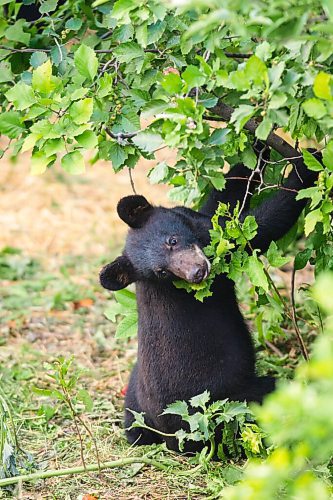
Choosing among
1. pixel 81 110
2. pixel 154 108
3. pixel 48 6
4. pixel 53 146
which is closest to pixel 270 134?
pixel 154 108

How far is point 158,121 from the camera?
422 centimetres

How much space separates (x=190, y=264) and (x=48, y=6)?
165cm

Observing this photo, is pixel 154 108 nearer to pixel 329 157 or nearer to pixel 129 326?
pixel 329 157

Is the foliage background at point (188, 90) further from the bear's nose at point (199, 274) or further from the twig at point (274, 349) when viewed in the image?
the twig at point (274, 349)

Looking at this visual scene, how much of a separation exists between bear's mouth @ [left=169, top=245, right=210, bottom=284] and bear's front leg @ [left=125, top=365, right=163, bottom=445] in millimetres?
1045

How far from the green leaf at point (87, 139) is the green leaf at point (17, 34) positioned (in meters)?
1.12

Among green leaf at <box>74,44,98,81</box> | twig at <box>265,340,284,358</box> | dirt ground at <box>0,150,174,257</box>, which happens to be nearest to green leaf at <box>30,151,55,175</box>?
green leaf at <box>74,44,98,81</box>

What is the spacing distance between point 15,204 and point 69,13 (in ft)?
18.7

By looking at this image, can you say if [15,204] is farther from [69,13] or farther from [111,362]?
[69,13]

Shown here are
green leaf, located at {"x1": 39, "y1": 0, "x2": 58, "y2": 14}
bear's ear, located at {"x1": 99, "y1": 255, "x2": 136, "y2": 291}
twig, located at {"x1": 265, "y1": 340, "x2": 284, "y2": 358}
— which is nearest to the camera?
green leaf, located at {"x1": 39, "y1": 0, "x2": 58, "y2": 14}

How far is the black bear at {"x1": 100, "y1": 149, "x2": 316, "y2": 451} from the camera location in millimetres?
5086

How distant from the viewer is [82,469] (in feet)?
15.4

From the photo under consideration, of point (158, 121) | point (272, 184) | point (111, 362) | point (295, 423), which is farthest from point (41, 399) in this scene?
point (295, 423)

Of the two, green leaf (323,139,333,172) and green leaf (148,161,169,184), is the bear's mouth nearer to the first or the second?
green leaf (148,161,169,184)
